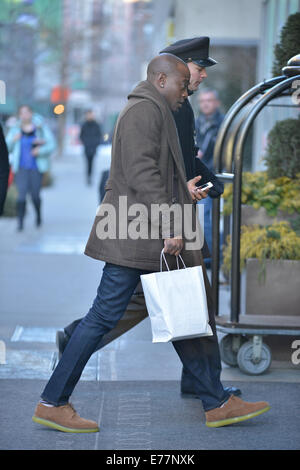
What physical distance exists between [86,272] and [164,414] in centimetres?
539

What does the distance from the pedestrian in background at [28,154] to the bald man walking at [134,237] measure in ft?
30.0

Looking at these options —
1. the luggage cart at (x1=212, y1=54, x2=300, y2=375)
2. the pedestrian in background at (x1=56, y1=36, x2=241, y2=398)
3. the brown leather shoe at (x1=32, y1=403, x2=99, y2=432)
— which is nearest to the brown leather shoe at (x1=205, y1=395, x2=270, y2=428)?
the pedestrian in background at (x1=56, y1=36, x2=241, y2=398)

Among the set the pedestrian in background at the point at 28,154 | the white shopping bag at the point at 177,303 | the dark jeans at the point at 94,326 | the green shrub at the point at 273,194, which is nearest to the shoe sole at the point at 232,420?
the white shopping bag at the point at 177,303

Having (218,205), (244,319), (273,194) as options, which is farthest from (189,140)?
(273,194)

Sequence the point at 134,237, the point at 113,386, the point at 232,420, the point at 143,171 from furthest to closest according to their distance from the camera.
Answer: the point at 113,386, the point at 232,420, the point at 134,237, the point at 143,171

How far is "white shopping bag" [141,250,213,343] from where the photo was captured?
4609 mm

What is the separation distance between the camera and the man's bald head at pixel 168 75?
4.81 m

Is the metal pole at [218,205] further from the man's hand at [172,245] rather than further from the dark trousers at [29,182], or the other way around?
the dark trousers at [29,182]

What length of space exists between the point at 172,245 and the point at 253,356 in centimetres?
159

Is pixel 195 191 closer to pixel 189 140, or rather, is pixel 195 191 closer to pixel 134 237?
pixel 189 140

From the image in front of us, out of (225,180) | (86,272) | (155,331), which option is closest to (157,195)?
(155,331)

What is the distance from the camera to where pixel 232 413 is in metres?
4.89

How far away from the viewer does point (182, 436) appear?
187 inches

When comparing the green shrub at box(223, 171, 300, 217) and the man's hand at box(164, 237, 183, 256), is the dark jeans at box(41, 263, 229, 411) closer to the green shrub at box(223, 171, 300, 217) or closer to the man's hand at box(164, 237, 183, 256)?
the man's hand at box(164, 237, 183, 256)
